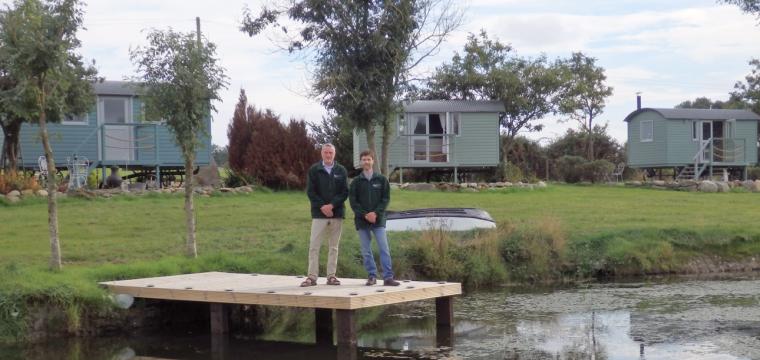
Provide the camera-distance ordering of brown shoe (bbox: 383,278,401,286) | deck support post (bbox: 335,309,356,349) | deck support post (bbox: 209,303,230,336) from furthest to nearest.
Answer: deck support post (bbox: 209,303,230,336)
brown shoe (bbox: 383,278,401,286)
deck support post (bbox: 335,309,356,349)

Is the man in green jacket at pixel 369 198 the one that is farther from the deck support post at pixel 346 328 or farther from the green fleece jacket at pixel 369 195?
the deck support post at pixel 346 328

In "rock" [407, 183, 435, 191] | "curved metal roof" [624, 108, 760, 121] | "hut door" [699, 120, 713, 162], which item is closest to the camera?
"rock" [407, 183, 435, 191]

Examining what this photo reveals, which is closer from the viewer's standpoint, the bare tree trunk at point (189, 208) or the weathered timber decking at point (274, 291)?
the weathered timber decking at point (274, 291)

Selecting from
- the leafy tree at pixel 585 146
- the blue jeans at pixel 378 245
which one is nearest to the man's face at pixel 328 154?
the blue jeans at pixel 378 245

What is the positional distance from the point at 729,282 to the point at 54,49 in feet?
38.4

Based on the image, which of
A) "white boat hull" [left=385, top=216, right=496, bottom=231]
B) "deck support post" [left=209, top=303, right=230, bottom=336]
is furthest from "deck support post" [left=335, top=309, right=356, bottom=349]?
"white boat hull" [left=385, top=216, right=496, bottom=231]

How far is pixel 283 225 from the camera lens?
1969cm

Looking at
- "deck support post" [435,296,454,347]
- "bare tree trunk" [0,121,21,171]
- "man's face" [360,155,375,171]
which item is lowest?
"deck support post" [435,296,454,347]

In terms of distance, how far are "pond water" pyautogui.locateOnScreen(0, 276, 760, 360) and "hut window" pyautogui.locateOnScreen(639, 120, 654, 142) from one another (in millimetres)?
27306

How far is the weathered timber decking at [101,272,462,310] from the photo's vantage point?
36.0 ft

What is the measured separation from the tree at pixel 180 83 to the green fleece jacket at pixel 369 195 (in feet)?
→ 13.5

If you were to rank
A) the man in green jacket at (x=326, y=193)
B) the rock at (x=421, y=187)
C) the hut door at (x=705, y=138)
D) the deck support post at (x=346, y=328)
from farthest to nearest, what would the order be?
the hut door at (x=705, y=138), the rock at (x=421, y=187), the man in green jacket at (x=326, y=193), the deck support post at (x=346, y=328)

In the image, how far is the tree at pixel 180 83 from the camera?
47.3ft

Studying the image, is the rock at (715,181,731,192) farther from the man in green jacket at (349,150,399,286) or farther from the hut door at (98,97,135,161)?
the man in green jacket at (349,150,399,286)
